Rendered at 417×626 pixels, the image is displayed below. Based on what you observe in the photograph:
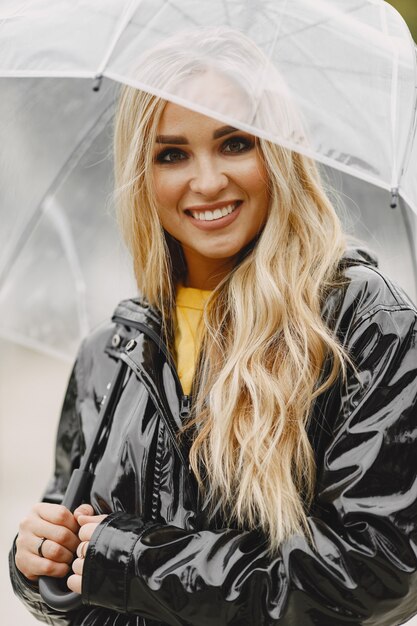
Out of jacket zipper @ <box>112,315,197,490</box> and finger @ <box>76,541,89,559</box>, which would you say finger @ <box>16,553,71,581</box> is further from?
jacket zipper @ <box>112,315,197,490</box>

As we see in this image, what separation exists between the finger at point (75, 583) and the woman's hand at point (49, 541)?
0.31 feet

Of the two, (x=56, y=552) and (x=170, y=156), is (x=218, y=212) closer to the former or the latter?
(x=170, y=156)

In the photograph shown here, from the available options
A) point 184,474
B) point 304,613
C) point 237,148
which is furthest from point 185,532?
point 237,148

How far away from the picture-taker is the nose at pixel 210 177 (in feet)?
8.82

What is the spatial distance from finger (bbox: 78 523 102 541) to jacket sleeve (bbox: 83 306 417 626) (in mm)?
51

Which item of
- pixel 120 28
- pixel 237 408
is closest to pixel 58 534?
pixel 237 408

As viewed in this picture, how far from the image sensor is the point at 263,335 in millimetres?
2664

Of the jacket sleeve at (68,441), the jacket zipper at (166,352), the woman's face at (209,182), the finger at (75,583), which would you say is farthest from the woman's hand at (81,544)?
the woman's face at (209,182)

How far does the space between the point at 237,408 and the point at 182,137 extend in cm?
75

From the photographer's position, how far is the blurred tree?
10117 millimetres

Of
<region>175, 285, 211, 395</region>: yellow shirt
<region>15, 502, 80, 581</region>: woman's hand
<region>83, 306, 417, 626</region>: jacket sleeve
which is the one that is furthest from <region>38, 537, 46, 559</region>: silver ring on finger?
<region>175, 285, 211, 395</region>: yellow shirt

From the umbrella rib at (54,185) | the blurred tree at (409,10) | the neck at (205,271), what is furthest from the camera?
the blurred tree at (409,10)

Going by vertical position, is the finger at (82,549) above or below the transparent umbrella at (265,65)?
below

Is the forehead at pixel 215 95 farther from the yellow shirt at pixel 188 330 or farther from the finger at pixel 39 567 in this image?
the finger at pixel 39 567
